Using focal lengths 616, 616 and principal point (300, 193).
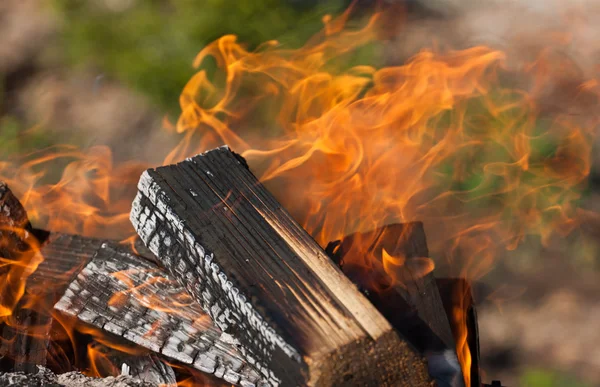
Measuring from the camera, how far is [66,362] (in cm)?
245

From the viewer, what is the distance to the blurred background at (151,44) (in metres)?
3.81

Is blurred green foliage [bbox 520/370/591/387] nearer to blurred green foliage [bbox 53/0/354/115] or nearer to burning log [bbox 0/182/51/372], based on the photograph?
burning log [bbox 0/182/51/372]

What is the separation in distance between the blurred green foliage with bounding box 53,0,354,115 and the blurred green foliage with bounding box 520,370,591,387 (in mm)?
2364

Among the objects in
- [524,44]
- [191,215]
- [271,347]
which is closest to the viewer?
[271,347]

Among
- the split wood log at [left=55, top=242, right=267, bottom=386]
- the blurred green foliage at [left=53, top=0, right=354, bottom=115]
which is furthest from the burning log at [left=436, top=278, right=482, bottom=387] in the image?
the blurred green foliage at [left=53, top=0, right=354, bottom=115]

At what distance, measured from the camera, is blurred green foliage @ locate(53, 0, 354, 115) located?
13.0 feet

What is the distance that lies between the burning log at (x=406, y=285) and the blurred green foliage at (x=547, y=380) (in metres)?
0.79

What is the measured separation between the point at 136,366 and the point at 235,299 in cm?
67

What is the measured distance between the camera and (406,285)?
92.1 inches

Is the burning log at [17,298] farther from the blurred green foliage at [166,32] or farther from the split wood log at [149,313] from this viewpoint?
the blurred green foliage at [166,32]

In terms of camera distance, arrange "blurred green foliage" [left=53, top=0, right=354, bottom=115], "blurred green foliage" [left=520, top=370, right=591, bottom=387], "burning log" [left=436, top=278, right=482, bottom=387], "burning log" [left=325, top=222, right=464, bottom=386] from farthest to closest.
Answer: "blurred green foliage" [left=53, top=0, right=354, bottom=115] < "blurred green foliage" [left=520, top=370, right=591, bottom=387] < "burning log" [left=436, top=278, right=482, bottom=387] < "burning log" [left=325, top=222, right=464, bottom=386]

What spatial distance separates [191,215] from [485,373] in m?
1.61

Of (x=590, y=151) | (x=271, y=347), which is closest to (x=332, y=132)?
(x=590, y=151)

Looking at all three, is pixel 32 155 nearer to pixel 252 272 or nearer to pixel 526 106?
pixel 252 272
